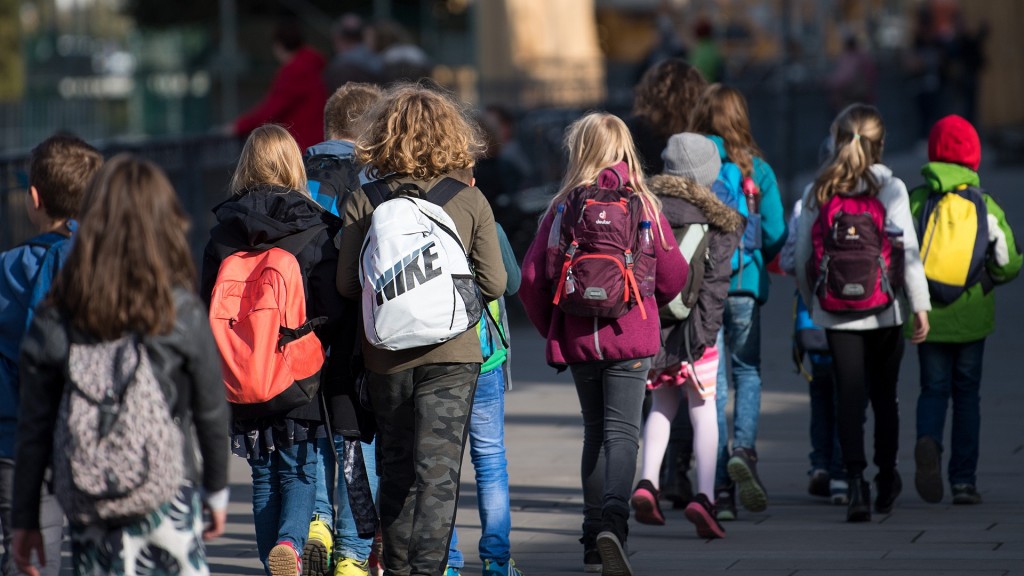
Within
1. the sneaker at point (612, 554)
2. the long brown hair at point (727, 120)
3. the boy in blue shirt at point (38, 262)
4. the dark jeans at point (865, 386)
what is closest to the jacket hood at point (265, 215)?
the boy in blue shirt at point (38, 262)

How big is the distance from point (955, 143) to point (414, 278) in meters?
2.93

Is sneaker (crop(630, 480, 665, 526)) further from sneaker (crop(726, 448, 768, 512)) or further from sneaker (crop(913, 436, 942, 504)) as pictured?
sneaker (crop(913, 436, 942, 504))

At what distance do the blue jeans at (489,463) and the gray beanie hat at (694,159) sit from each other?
1499mm

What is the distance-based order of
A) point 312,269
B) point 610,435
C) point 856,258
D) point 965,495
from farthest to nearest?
point 965,495
point 856,258
point 610,435
point 312,269

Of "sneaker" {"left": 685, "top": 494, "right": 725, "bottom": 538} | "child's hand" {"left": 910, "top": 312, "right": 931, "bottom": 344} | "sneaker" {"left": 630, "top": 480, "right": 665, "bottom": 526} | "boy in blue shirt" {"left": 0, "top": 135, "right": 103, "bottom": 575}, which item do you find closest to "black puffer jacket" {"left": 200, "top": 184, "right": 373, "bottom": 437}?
"boy in blue shirt" {"left": 0, "top": 135, "right": 103, "bottom": 575}

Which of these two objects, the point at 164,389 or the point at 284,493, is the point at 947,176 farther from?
the point at 164,389

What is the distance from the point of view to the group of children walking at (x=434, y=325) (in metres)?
3.90

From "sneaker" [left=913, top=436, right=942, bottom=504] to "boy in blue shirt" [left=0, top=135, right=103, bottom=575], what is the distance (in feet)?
12.1

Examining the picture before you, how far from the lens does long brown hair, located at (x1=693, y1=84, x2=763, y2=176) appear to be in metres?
7.05

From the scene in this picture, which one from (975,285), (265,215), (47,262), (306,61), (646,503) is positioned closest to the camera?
(47,262)

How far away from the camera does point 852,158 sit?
21.9 ft

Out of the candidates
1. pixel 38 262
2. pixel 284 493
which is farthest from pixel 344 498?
pixel 38 262

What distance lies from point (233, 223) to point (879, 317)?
270cm

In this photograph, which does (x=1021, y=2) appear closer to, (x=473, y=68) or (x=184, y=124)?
(x=473, y=68)
